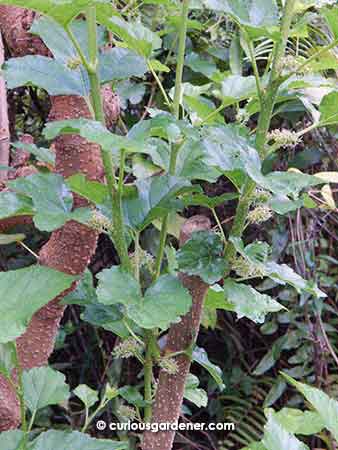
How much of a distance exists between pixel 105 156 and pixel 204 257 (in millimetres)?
99

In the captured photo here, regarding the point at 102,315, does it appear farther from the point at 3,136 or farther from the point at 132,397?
the point at 3,136

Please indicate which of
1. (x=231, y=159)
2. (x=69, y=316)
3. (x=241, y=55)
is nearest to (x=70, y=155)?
(x=231, y=159)

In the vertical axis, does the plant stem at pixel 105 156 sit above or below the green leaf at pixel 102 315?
above

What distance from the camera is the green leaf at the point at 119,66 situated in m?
0.44

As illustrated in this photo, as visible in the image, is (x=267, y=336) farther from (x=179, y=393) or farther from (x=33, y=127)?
(x=179, y=393)

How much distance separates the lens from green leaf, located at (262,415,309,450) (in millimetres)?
373

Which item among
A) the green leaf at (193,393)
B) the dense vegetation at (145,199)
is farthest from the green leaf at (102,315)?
the green leaf at (193,393)

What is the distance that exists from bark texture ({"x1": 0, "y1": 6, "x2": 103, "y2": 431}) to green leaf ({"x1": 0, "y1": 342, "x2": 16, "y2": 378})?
12cm

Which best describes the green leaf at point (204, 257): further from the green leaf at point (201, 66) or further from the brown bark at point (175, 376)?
the green leaf at point (201, 66)

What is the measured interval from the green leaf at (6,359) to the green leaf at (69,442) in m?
0.06

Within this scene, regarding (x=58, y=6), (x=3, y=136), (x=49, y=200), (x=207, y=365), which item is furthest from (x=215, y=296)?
(x=3, y=136)

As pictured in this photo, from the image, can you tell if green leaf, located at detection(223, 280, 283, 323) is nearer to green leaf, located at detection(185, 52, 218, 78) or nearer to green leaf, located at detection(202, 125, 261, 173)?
green leaf, located at detection(202, 125, 261, 173)

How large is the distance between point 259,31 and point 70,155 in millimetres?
241

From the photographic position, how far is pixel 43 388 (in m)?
0.50
